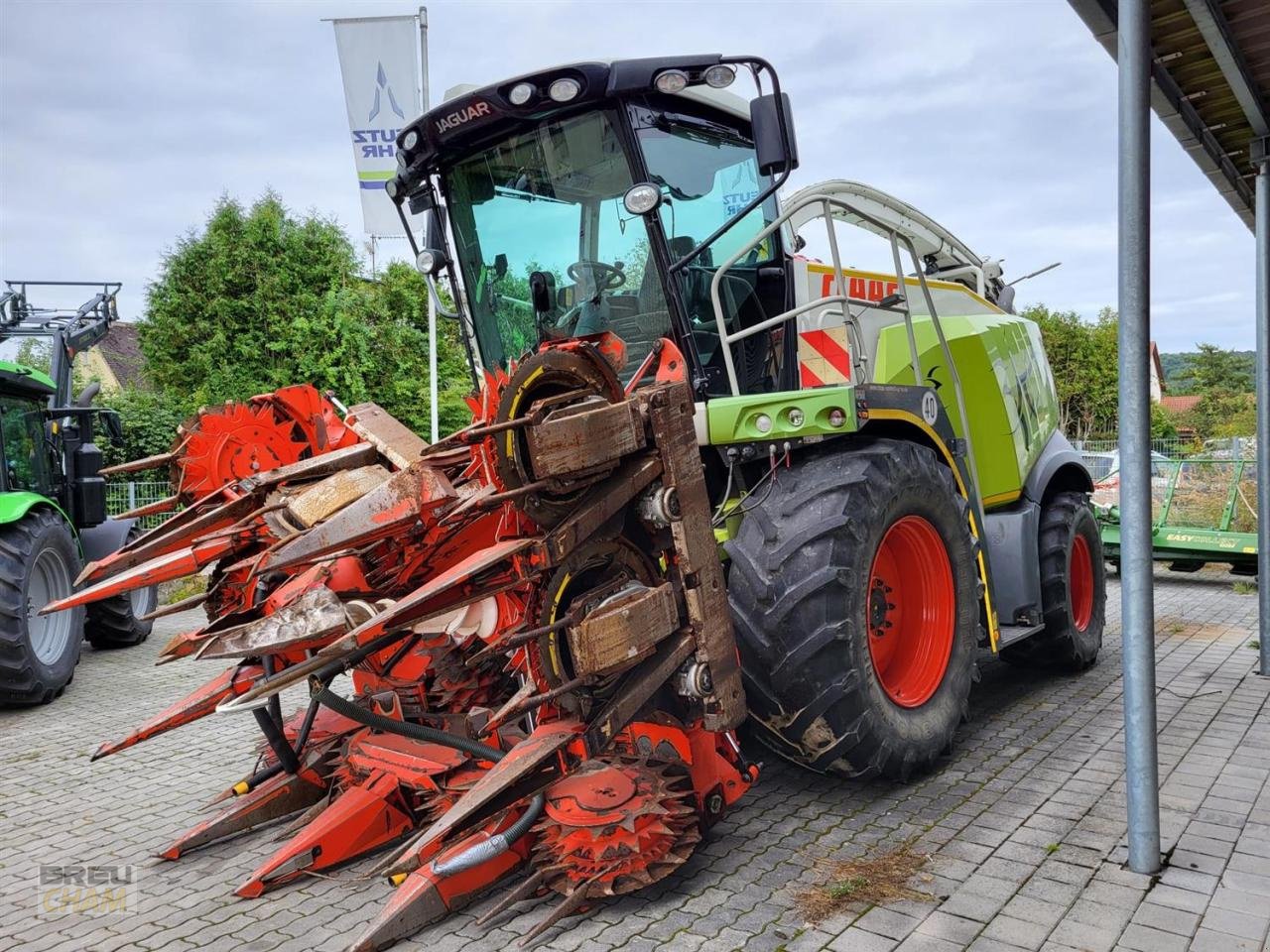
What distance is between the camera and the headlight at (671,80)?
3.76 m

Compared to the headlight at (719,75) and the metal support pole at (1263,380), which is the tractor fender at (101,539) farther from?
the metal support pole at (1263,380)

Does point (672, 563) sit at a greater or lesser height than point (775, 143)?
lesser

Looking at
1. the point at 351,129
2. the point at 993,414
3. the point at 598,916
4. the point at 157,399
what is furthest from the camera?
the point at 157,399

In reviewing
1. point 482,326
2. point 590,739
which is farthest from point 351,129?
point 590,739

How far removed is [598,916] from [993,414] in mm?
3616

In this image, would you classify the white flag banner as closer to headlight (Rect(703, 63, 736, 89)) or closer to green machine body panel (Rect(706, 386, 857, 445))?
headlight (Rect(703, 63, 736, 89))

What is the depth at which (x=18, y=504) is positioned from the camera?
6668mm

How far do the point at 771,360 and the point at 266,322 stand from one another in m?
15.6

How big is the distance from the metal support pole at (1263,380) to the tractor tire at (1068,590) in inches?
34.6

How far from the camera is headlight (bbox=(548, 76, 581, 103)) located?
3.78 metres

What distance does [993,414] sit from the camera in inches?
207

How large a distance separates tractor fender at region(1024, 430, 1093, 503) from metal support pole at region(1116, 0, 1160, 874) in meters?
2.55

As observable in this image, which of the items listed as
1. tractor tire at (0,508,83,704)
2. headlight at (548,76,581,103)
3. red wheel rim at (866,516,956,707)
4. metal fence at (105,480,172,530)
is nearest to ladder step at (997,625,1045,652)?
red wheel rim at (866,516,956,707)

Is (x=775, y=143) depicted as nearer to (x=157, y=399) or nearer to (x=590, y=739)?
(x=590, y=739)
